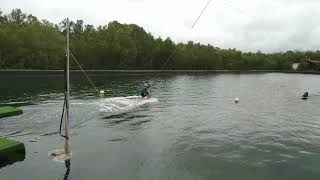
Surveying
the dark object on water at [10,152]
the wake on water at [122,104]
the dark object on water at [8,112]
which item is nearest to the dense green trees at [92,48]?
the wake on water at [122,104]

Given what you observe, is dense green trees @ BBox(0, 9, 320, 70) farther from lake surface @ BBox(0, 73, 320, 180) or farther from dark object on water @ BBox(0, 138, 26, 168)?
dark object on water @ BBox(0, 138, 26, 168)

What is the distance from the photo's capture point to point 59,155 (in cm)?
2450

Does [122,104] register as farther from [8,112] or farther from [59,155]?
[59,155]

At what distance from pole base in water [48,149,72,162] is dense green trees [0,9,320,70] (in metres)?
101

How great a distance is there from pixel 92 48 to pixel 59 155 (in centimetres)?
12431

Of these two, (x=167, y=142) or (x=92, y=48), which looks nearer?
(x=167, y=142)

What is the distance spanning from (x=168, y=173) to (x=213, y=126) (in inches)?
564

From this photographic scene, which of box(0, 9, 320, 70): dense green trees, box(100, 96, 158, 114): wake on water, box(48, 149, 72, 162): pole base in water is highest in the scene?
box(0, 9, 320, 70): dense green trees

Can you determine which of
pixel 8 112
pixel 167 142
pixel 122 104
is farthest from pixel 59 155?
pixel 122 104

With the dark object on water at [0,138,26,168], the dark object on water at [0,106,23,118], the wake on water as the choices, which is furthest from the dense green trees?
the dark object on water at [0,138,26,168]

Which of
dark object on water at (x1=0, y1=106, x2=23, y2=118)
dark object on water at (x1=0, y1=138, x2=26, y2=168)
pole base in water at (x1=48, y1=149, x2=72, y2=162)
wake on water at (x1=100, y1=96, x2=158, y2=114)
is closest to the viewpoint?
dark object on water at (x1=0, y1=138, x2=26, y2=168)

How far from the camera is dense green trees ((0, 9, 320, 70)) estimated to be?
12288 centimetres

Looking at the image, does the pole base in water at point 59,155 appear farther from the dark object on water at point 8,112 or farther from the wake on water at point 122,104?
the wake on water at point 122,104

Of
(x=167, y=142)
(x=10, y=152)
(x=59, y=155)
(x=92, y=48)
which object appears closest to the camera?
(x=10, y=152)
